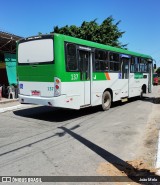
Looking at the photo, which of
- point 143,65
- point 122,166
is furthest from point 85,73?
point 143,65

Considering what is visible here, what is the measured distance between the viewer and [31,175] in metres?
5.00

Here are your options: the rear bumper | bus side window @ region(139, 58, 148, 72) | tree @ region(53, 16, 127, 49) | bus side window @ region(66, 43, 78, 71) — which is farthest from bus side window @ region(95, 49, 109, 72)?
tree @ region(53, 16, 127, 49)

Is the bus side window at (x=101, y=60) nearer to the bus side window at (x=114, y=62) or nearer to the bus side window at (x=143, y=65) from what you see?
the bus side window at (x=114, y=62)

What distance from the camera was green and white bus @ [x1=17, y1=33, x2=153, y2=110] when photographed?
31.4 ft

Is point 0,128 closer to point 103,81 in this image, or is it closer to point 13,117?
point 13,117

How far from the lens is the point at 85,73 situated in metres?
11.0

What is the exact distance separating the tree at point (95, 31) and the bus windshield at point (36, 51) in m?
18.6

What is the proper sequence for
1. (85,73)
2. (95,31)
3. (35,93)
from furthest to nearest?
(95,31), (85,73), (35,93)

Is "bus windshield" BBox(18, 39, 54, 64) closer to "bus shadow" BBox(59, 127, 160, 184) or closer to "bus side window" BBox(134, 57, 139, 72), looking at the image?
"bus shadow" BBox(59, 127, 160, 184)

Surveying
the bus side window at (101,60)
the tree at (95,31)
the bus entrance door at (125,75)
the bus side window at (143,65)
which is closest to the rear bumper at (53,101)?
the bus side window at (101,60)

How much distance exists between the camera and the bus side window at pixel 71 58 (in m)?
9.83

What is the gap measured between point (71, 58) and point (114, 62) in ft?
13.2

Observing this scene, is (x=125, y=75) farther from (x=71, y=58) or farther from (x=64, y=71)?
(x=64, y=71)

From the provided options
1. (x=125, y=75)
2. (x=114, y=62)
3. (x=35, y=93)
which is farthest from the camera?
(x=125, y=75)
